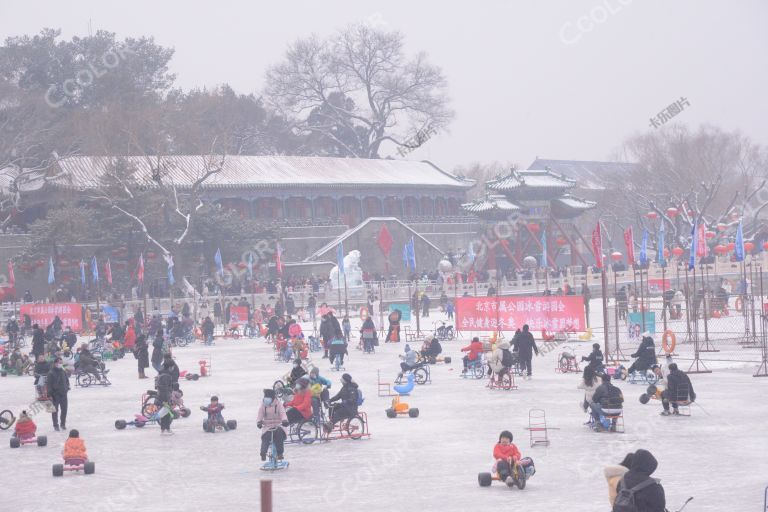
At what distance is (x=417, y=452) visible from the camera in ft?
53.7

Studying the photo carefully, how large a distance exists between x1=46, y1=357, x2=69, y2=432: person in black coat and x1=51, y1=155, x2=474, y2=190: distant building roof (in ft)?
121

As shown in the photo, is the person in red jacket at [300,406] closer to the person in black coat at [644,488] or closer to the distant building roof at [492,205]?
the person in black coat at [644,488]

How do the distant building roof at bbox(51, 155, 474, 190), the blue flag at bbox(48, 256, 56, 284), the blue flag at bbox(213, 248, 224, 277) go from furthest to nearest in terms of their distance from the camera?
1. the distant building roof at bbox(51, 155, 474, 190)
2. the blue flag at bbox(213, 248, 224, 277)
3. the blue flag at bbox(48, 256, 56, 284)

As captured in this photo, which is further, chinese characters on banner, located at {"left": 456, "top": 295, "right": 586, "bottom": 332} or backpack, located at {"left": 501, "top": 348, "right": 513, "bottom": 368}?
chinese characters on banner, located at {"left": 456, "top": 295, "right": 586, "bottom": 332}

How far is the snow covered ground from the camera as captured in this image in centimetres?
1324

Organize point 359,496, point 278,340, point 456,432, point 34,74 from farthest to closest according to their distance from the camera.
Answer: point 34,74
point 278,340
point 456,432
point 359,496

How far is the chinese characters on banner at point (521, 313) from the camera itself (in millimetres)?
31172

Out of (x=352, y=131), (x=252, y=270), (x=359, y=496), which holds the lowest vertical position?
(x=359, y=496)

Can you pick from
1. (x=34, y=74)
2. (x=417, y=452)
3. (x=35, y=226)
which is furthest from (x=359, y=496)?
(x=34, y=74)

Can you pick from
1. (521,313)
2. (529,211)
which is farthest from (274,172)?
(521,313)

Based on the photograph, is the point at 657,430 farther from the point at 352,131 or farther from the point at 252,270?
the point at 352,131

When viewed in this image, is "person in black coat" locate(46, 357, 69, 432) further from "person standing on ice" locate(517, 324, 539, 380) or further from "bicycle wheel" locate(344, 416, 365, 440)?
"person standing on ice" locate(517, 324, 539, 380)

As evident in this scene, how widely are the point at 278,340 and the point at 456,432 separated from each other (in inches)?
601

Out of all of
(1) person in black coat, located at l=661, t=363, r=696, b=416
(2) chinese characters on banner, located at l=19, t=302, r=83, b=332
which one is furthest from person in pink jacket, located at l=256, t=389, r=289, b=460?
(2) chinese characters on banner, located at l=19, t=302, r=83, b=332
